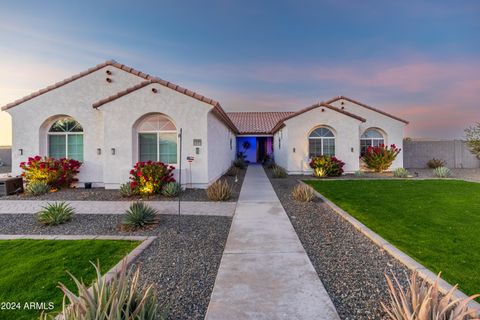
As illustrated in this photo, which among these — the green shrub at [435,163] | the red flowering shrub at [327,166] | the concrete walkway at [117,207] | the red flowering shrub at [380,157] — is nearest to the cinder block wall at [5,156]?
the concrete walkway at [117,207]

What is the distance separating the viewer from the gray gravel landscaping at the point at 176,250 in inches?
134

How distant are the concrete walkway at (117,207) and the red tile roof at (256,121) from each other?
773 inches

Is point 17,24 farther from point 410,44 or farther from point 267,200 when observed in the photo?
point 410,44

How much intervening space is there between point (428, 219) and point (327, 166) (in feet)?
31.2

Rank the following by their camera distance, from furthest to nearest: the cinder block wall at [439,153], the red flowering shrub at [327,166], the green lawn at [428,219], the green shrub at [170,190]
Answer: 1. the cinder block wall at [439,153]
2. the red flowering shrub at [327,166]
3. the green shrub at [170,190]
4. the green lawn at [428,219]

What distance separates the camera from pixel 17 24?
11656mm

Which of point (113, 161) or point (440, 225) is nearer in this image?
point (440, 225)

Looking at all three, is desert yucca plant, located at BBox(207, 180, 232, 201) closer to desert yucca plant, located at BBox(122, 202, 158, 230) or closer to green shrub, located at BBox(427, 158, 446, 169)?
desert yucca plant, located at BBox(122, 202, 158, 230)

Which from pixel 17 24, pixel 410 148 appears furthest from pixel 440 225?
pixel 410 148

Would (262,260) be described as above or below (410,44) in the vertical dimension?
below

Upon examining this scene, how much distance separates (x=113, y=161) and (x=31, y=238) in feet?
22.1

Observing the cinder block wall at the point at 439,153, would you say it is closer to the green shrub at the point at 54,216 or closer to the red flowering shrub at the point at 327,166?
the red flowering shrub at the point at 327,166

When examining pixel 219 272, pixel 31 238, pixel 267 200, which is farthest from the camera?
pixel 267 200

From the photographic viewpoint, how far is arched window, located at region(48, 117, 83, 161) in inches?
533
